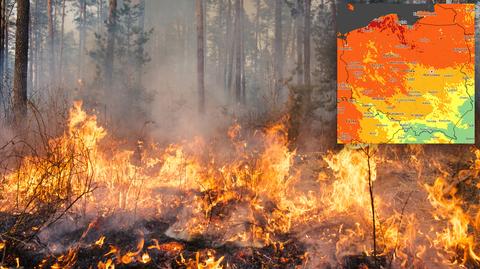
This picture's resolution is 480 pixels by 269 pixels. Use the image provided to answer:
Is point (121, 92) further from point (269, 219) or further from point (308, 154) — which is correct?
point (269, 219)

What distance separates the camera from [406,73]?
8695 millimetres

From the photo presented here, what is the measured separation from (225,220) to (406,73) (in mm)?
6201

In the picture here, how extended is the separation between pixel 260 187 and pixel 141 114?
37.0ft

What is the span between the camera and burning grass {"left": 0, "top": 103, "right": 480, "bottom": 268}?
169 inches

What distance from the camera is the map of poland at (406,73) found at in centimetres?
851

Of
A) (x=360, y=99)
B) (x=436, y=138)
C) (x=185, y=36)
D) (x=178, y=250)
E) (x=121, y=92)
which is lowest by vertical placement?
(x=178, y=250)

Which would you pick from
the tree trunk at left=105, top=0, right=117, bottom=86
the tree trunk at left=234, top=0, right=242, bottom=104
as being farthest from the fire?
the tree trunk at left=234, top=0, right=242, bottom=104

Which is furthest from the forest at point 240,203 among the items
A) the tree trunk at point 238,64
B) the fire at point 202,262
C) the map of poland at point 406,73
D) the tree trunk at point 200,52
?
the tree trunk at point 238,64

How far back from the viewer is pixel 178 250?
4.63 meters

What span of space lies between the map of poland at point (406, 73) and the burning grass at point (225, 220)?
1818mm

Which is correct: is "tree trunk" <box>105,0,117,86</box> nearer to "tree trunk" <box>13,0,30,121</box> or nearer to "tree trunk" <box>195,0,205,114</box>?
"tree trunk" <box>195,0,205,114</box>

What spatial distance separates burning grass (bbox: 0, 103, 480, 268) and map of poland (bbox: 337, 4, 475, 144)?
1.82 meters

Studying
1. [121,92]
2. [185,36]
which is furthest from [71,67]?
[121,92]

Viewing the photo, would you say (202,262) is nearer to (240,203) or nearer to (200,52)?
(240,203)
